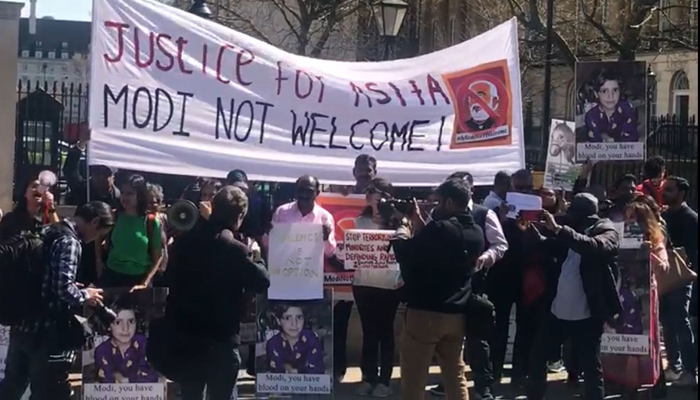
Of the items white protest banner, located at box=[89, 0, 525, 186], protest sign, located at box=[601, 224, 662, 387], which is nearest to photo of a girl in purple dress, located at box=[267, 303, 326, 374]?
white protest banner, located at box=[89, 0, 525, 186]

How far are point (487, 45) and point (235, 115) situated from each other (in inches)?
92.2

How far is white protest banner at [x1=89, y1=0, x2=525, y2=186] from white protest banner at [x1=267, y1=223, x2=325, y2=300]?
1019 millimetres

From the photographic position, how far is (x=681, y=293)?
31.1 feet

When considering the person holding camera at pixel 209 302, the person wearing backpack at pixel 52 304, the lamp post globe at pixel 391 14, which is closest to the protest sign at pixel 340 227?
the person holding camera at pixel 209 302

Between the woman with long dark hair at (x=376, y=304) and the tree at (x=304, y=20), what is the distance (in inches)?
534

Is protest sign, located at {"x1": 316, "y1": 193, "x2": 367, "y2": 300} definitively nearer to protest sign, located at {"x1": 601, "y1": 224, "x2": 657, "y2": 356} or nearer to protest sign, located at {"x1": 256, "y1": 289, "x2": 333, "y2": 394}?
protest sign, located at {"x1": 256, "y1": 289, "x2": 333, "y2": 394}

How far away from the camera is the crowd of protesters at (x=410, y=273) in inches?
258

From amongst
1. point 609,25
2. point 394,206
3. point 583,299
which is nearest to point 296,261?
point 394,206

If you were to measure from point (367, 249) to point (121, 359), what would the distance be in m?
1.94

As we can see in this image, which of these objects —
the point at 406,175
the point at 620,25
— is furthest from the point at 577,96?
the point at 620,25

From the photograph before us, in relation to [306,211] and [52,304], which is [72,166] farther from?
[52,304]

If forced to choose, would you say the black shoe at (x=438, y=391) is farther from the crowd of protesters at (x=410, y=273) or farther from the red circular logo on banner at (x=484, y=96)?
the red circular logo on banner at (x=484, y=96)

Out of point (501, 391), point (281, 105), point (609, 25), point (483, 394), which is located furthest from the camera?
point (609, 25)

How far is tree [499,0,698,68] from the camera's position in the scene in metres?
20.7
